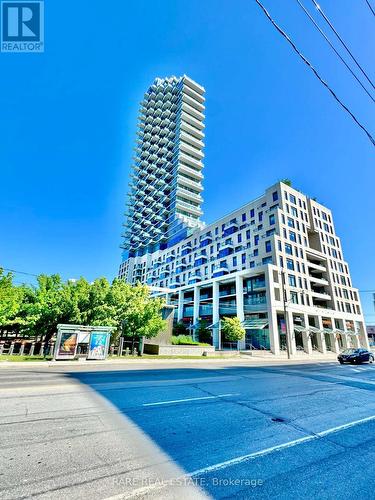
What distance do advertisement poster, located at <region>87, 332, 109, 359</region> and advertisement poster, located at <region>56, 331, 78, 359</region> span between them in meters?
1.26

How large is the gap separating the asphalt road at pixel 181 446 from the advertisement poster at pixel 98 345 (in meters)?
12.4

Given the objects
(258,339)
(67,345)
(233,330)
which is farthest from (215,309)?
(67,345)

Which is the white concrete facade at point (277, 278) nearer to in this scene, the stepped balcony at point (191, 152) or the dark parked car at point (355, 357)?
the dark parked car at point (355, 357)

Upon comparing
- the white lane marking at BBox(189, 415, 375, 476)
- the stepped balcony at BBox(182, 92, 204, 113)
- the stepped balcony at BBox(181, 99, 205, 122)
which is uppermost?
the stepped balcony at BBox(182, 92, 204, 113)

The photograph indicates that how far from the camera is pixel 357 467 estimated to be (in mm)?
4047

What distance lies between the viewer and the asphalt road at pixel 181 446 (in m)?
3.31

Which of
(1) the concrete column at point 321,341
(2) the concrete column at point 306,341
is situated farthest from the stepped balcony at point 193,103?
(2) the concrete column at point 306,341

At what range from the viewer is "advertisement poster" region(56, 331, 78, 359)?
1883 centimetres

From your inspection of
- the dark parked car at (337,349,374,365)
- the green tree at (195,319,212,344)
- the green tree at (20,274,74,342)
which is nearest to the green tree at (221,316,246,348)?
the green tree at (195,319,212,344)

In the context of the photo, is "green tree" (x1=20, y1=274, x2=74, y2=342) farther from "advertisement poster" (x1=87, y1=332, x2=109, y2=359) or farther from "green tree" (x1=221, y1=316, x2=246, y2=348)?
"green tree" (x1=221, y1=316, x2=246, y2=348)

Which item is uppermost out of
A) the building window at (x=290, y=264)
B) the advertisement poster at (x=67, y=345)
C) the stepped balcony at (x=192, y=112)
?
the stepped balcony at (x=192, y=112)

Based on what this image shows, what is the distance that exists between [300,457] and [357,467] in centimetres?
83

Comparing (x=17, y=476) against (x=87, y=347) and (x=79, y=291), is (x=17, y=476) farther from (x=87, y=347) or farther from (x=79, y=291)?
(x=79, y=291)

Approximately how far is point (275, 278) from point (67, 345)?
118 ft
